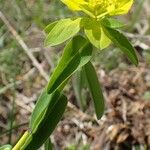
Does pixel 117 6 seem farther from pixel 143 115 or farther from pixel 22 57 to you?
pixel 22 57

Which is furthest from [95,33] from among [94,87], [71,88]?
[71,88]

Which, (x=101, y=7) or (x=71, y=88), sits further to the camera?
(x=71, y=88)

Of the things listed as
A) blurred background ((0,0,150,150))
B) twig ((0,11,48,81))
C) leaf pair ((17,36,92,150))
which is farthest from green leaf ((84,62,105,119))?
twig ((0,11,48,81))

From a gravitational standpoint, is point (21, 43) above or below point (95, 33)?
below

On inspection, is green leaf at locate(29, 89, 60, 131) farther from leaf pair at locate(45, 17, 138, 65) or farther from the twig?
the twig

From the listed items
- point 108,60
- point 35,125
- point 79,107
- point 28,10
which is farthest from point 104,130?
point 35,125

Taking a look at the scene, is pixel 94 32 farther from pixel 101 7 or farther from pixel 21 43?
pixel 21 43

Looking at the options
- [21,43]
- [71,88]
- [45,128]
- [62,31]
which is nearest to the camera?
[62,31]
